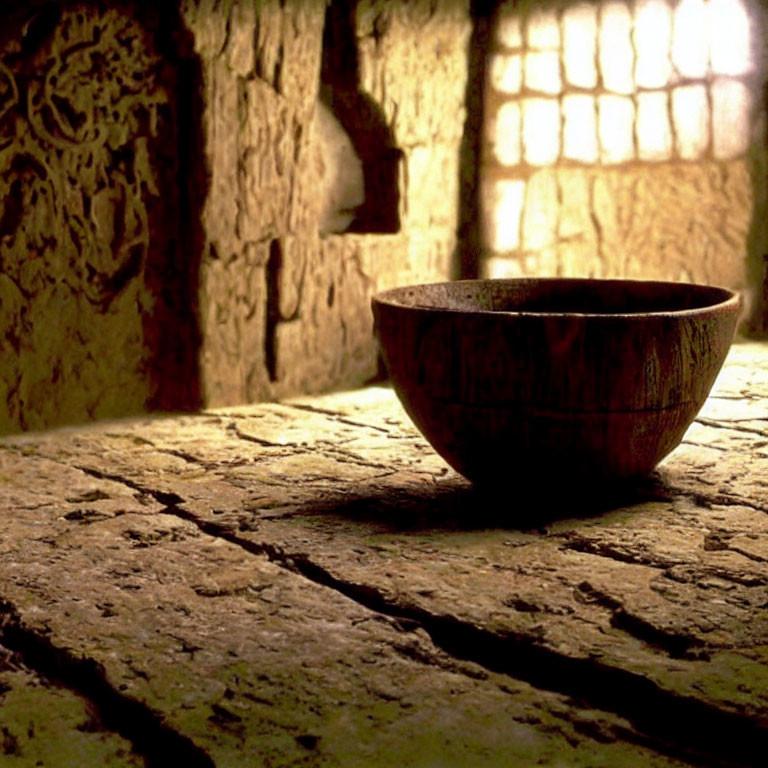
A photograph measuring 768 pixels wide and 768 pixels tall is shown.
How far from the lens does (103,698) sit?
150cm

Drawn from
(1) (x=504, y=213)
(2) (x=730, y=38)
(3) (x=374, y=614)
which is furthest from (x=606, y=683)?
(2) (x=730, y=38)

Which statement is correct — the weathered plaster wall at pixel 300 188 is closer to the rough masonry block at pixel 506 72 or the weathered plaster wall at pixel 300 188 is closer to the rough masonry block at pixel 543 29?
the rough masonry block at pixel 506 72

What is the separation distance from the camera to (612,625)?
1709 mm

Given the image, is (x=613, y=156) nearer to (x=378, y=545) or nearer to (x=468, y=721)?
(x=378, y=545)

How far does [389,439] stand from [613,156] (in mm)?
2031

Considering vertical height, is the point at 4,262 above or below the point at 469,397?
above

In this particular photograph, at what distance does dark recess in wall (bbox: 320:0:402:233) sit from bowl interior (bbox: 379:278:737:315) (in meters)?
1.30

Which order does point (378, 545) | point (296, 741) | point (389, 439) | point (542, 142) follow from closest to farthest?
1. point (296, 741)
2. point (378, 545)
3. point (389, 439)
4. point (542, 142)

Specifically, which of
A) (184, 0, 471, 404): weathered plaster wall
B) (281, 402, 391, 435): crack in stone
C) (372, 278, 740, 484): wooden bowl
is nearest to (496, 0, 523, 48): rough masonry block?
(184, 0, 471, 404): weathered plaster wall

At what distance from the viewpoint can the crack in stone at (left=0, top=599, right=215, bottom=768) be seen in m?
1.35

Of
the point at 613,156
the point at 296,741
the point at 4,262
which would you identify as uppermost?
the point at 613,156

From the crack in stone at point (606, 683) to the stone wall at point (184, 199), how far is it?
1634 mm

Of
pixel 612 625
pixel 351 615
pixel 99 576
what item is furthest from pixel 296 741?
pixel 99 576

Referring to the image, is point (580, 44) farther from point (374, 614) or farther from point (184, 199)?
point (374, 614)
